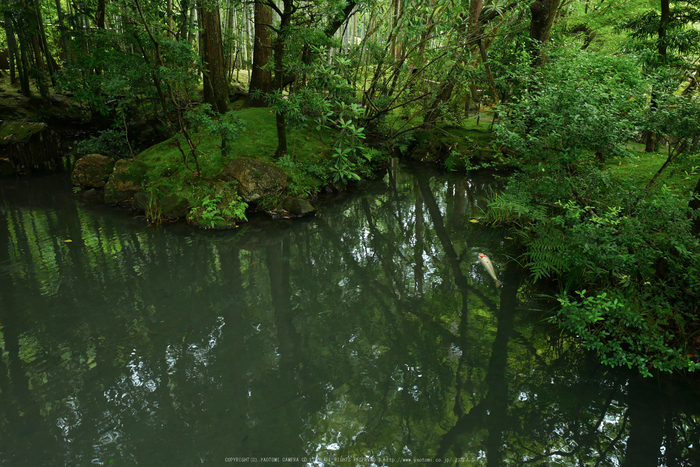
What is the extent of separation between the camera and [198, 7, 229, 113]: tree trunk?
9.54 m

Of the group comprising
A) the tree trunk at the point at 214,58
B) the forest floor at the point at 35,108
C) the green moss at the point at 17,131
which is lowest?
the green moss at the point at 17,131

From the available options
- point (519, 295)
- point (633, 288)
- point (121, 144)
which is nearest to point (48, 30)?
point (121, 144)

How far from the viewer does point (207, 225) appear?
767 centimetres

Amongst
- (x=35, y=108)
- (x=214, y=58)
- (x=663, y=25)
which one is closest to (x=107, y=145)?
(x=214, y=58)

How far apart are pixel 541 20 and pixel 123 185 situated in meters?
8.46

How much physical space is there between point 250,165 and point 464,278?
15.6 ft

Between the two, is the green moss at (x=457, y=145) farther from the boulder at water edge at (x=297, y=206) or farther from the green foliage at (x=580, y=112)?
the green foliage at (x=580, y=112)

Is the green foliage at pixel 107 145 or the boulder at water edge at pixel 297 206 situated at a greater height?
the green foliage at pixel 107 145

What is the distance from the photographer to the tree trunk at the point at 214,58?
954cm

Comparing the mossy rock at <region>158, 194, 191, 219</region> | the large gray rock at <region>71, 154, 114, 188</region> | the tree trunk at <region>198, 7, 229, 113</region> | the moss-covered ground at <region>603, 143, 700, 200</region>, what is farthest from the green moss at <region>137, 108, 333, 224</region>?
the moss-covered ground at <region>603, 143, 700, 200</region>

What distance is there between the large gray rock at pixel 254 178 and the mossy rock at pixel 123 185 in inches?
75.1

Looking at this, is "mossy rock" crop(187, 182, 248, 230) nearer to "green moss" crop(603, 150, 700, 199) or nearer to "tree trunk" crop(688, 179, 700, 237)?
"green moss" crop(603, 150, 700, 199)

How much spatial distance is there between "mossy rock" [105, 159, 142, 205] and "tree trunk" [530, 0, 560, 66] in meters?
7.91

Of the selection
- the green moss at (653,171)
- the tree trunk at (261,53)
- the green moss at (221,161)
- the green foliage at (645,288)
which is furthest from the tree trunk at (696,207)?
the tree trunk at (261,53)
